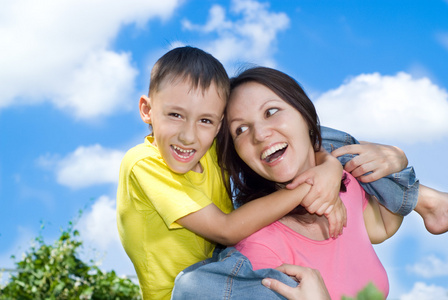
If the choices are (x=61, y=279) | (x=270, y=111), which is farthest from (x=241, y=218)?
(x=61, y=279)

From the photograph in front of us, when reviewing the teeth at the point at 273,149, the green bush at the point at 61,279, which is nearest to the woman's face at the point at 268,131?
the teeth at the point at 273,149

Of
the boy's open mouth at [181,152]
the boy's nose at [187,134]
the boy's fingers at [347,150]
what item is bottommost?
the boy's open mouth at [181,152]

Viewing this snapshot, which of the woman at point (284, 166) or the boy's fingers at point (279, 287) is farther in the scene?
the woman at point (284, 166)

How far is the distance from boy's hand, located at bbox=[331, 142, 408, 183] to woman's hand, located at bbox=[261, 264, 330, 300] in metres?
1.07

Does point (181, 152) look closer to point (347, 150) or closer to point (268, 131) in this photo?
point (268, 131)

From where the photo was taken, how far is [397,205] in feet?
10.4

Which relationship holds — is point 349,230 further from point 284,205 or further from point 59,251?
point 59,251

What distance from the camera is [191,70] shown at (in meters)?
2.57

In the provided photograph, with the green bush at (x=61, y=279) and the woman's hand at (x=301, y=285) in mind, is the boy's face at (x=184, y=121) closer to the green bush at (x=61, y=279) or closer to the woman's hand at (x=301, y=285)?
the woman's hand at (x=301, y=285)

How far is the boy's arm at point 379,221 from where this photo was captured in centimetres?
323

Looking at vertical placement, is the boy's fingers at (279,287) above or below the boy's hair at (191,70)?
below

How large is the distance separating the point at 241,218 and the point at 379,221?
1402 millimetres

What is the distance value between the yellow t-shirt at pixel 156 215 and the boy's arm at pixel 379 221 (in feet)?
3.79

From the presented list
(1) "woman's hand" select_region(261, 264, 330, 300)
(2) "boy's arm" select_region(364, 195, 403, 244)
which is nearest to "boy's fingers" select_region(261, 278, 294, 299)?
(1) "woman's hand" select_region(261, 264, 330, 300)
